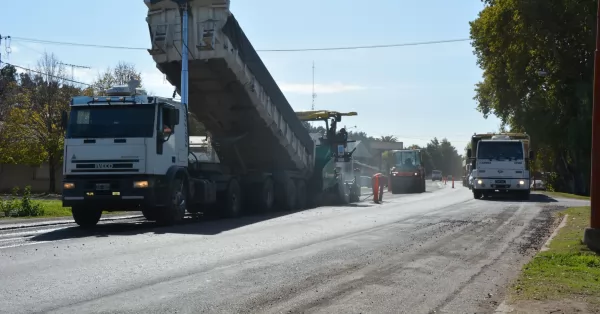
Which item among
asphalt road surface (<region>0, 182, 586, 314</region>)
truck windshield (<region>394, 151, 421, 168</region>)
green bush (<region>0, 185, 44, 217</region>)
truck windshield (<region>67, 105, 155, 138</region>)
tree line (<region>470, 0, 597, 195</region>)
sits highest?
tree line (<region>470, 0, 597, 195</region>)

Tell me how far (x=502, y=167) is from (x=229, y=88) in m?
16.4

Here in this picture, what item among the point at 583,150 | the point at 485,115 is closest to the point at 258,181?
the point at 583,150

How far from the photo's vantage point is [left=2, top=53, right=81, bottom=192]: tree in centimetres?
4162

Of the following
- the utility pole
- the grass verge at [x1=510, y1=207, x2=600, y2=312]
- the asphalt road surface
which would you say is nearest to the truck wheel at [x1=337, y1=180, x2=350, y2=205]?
the asphalt road surface

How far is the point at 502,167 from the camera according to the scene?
3144 centimetres

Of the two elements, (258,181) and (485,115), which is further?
(485,115)

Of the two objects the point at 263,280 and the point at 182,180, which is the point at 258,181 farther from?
the point at 263,280

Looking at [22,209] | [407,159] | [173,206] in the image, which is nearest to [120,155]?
[173,206]

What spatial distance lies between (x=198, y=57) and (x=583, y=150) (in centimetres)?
2998

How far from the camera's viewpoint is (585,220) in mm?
17578

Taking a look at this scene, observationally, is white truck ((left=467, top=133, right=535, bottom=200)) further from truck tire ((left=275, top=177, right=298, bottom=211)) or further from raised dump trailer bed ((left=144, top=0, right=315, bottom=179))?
truck tire ((left=275, top=177, right=298, bottom=211))

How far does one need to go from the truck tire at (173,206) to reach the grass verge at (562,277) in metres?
8.68

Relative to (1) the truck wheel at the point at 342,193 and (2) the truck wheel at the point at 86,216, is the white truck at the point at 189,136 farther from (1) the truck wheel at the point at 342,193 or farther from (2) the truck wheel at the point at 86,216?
(1) the truck wheel at the point at 342,193

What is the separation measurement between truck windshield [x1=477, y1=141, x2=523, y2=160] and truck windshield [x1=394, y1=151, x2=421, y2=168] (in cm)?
1344
